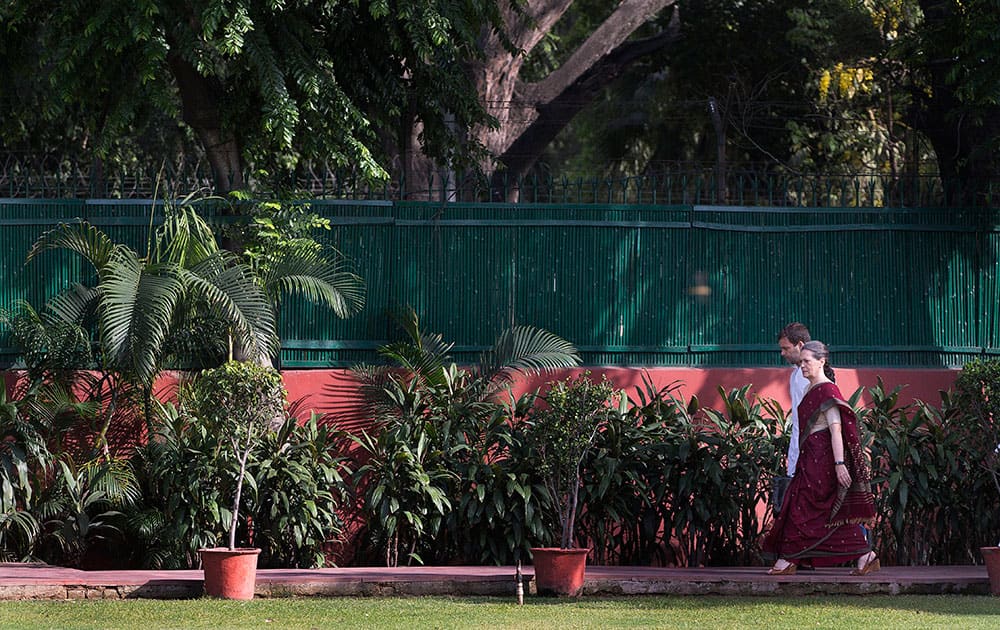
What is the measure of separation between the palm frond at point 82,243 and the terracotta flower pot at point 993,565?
6109 mm

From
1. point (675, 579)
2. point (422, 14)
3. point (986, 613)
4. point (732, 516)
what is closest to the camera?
point (986, 613)

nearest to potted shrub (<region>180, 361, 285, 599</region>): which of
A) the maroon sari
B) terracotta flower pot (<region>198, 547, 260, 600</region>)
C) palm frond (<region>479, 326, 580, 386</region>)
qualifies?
terracotta flower pot (<region>198, 547, 260, 600</region>)

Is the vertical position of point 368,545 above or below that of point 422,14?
below

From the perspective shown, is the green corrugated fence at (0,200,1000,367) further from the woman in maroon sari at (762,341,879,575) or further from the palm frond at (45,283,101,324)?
the woman in maroon sari at (762,341,879,575)

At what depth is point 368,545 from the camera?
31.0ft

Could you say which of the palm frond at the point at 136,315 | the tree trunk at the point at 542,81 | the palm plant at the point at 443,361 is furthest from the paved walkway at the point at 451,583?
the tree trunk at the point at 542,81

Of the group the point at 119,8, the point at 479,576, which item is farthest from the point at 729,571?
the point at 119,8

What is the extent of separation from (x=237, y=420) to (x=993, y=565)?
4675 millimetres

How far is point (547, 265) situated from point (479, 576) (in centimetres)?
298

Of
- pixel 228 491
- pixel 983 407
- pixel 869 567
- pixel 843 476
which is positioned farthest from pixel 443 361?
pixel 983 407

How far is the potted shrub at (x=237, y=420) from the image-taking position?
7770 mm

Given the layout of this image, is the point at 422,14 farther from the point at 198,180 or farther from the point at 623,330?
the point at 623,330

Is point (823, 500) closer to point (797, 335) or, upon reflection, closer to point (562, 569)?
point (797, 335)

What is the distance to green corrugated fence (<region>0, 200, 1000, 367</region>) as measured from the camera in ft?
33.3
